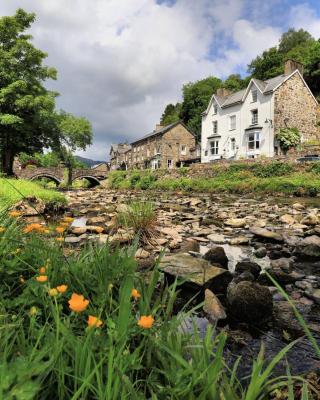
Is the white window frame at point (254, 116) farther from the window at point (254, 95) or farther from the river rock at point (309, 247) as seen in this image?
the river rock at point (309, 247)

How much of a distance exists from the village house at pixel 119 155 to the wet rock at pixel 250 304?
239 feet

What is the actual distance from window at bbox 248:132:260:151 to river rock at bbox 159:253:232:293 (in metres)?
36.9

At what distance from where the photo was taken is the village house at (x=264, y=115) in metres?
37.4

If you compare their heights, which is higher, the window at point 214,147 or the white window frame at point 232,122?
the white window frame at point 232,122

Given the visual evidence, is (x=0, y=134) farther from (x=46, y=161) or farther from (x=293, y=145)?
(x=46, y=161)

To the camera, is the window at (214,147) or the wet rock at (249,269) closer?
the wet rock at (249,269)

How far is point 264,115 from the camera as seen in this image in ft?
125

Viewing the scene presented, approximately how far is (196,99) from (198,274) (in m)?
67.6

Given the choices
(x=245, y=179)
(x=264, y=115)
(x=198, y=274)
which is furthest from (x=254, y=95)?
(x=198, y=274)

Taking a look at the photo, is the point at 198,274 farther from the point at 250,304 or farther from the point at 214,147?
the point at 214,147

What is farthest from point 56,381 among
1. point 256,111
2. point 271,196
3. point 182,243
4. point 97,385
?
point 256,111

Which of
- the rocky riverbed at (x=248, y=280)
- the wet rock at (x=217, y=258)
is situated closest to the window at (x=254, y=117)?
the rocky riverbed at (x=248, y=280)

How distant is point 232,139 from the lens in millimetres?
42844

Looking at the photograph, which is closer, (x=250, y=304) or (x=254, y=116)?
(x=250, y=304)
